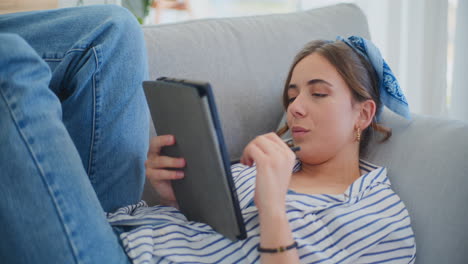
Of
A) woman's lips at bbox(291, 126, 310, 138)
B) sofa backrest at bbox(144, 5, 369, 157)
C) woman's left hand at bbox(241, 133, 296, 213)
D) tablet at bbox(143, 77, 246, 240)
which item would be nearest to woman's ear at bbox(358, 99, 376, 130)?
woman's lips at bbox(291, 126, 310, 138)

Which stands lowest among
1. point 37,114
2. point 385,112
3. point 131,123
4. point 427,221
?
point 427,221

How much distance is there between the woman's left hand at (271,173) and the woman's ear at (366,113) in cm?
36

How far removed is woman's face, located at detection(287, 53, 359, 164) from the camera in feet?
3.56

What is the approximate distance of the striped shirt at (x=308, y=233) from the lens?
0.91 meters

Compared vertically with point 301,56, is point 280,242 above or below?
below

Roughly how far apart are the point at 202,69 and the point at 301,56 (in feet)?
0.84

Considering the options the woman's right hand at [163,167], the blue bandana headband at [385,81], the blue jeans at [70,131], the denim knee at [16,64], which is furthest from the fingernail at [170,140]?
the blue bandana headband at [385,81]

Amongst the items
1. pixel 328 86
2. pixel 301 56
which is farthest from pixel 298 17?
pixel 328 86

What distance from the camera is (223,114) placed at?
1272mm

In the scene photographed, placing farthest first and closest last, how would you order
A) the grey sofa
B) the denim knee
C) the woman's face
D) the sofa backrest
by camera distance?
the sofa backrest < the woman's face < the grey sofa < the denim knee

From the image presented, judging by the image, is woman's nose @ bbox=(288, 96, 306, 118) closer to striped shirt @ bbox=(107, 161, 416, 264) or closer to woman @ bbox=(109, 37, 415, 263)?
woman @ bbox=(109, 37, 415, 263)

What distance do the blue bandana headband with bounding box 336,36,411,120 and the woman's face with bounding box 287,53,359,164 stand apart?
0.09 m

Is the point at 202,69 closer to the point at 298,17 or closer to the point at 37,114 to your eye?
the point at 298,17

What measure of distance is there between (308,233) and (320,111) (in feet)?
0.94
